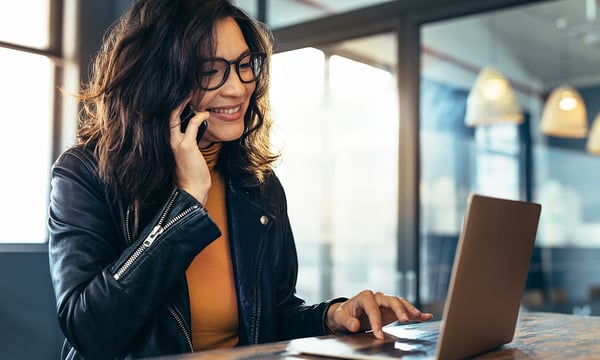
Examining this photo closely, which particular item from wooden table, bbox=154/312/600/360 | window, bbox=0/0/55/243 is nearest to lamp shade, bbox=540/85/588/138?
window, bbox=0/0/55/243

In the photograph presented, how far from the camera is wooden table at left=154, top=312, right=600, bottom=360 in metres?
1.03

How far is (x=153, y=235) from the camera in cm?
130

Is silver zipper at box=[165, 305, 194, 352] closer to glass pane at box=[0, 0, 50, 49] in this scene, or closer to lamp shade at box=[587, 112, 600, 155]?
glass pane at box=[0, 0, 50, 49]

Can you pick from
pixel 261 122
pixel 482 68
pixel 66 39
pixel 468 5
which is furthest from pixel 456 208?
pixel 261 122

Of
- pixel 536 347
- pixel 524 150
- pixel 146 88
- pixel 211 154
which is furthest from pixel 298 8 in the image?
pixel 536 347

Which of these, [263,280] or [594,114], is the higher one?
[594,114]

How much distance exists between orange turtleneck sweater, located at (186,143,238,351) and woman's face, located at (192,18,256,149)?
227 mm

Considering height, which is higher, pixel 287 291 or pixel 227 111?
pixel 227 111

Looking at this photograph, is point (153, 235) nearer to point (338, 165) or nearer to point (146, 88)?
point (146, 88)

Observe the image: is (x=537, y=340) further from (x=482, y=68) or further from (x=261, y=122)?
(x=482, y=68)

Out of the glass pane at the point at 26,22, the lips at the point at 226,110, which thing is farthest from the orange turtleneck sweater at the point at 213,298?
the glass pane at the point at 26,22

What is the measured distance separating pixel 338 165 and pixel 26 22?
171cm

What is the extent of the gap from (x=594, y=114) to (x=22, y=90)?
3.19 m

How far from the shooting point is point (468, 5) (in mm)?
3191
